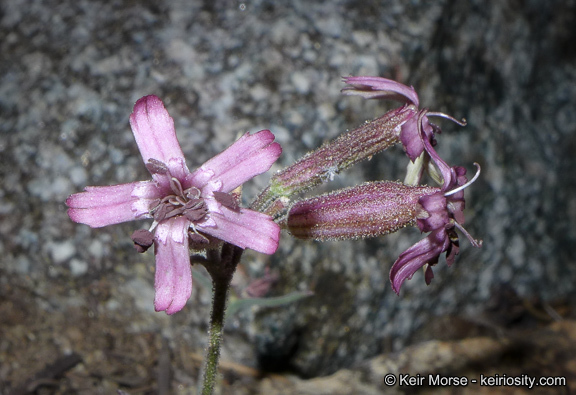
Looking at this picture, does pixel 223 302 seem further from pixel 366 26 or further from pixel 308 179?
pixel 366 26

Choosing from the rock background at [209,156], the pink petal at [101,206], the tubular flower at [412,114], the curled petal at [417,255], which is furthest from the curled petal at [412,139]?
the rock background at [209,156]

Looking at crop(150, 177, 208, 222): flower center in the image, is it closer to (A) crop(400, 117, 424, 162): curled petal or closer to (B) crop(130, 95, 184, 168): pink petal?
(B) crop(130, 95, 184, 168): pink petal

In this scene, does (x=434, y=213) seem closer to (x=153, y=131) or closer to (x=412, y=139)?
(x=412, y=139)

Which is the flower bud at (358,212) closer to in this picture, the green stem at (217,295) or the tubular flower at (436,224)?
the tubular flower at (436,224)

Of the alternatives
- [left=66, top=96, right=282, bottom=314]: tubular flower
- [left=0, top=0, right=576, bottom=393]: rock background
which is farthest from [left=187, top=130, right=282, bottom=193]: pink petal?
[left=0, top=0, right=576, bottom=393]: rock background

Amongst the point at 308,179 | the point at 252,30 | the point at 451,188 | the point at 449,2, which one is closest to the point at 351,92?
the point at 308,179

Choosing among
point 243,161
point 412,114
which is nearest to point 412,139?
point 412,114
